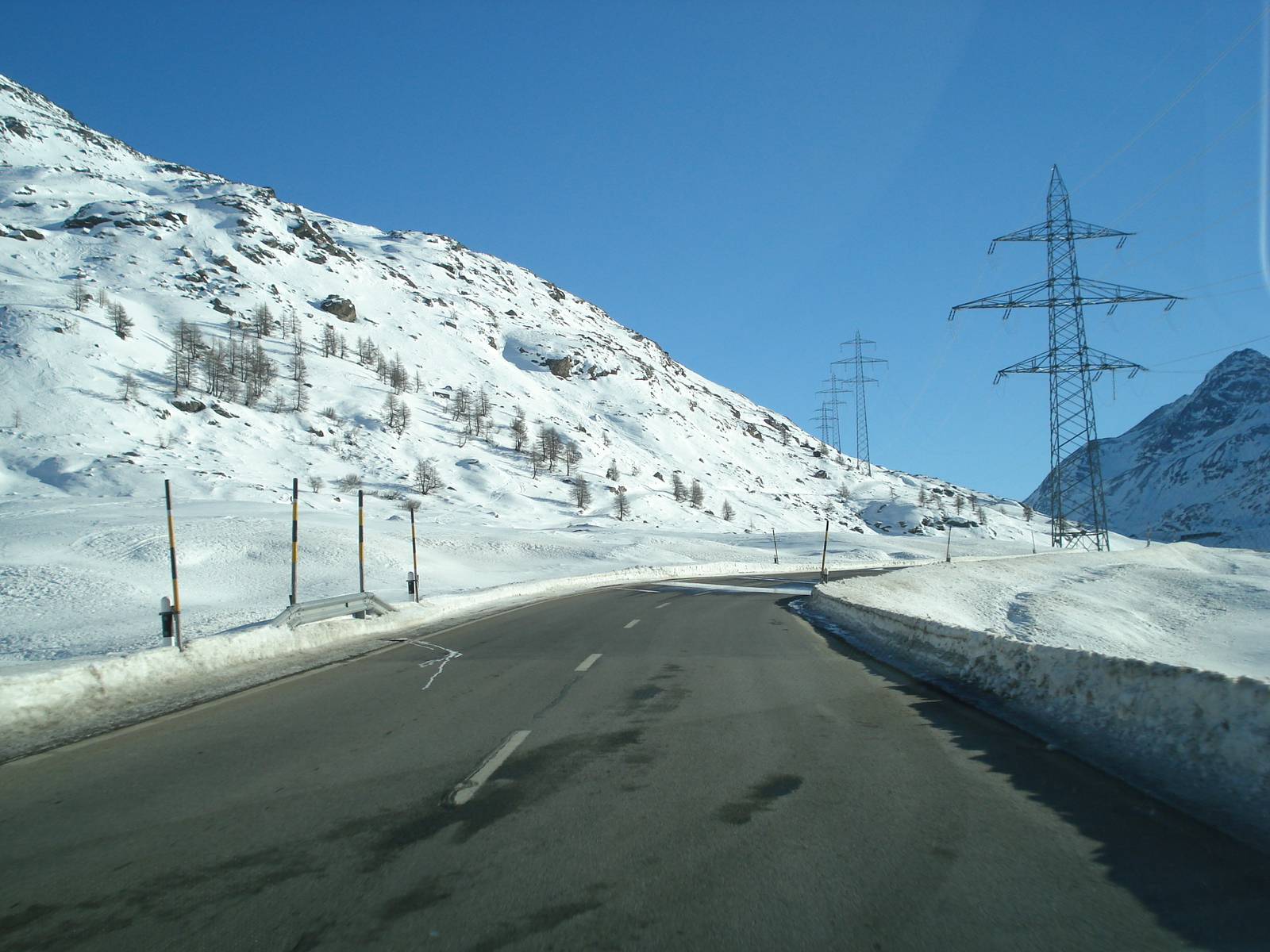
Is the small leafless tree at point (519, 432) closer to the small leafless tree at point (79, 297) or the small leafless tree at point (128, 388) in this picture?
the small leafless tree at point (128, 388)

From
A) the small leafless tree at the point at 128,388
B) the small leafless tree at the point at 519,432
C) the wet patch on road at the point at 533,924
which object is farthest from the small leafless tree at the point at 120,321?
the wet patch on road at the point at 533,924

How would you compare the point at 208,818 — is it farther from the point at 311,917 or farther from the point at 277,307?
the point at 277,307

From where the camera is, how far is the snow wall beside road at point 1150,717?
4.91 metres

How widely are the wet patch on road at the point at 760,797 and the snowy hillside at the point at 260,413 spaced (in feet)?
73.3

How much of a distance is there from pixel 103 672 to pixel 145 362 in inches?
4349

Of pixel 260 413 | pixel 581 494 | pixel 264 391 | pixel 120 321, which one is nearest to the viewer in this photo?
pixel 120 321

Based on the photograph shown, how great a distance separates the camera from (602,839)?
4520 mm

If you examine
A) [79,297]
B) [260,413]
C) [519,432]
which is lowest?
[260,413]

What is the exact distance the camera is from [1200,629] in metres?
30.4

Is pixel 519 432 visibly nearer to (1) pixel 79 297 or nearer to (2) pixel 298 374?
(2) pixel 298 374

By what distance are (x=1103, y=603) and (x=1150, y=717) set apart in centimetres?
3291

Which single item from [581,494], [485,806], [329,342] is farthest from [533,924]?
[329,342]

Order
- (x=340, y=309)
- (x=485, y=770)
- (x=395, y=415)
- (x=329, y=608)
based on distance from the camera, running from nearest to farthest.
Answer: (x=485, y=770), (x=329, y=608), (x=395, y=415), (x=340, y=309)

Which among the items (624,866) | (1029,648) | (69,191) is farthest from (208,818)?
(69,191)
